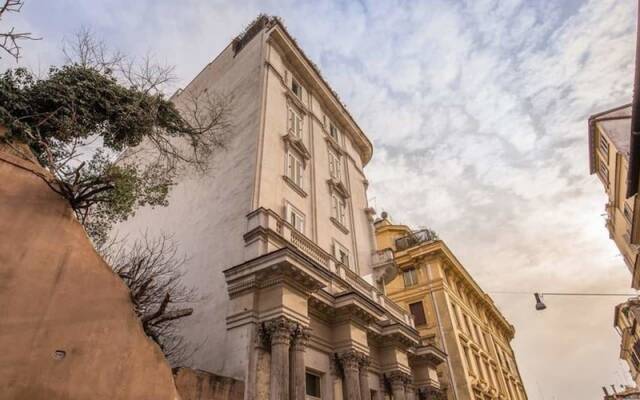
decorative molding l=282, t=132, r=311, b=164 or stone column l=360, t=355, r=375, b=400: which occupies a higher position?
decorative molding l=282, t=132, r=311, b=164

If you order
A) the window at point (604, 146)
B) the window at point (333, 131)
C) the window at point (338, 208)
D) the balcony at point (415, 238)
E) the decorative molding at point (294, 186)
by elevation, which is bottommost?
the decorative molding at point (294, 186)

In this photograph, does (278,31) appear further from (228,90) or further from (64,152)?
(64,152)

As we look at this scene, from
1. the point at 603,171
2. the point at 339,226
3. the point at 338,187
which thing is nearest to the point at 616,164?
the point at 603,171

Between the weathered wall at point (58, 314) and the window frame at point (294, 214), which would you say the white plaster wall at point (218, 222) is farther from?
the weathered wall at point (58, 314)

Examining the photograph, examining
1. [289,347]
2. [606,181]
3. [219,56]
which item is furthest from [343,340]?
[606,181]

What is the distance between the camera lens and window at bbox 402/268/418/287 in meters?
28.0

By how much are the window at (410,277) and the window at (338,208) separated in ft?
36.4

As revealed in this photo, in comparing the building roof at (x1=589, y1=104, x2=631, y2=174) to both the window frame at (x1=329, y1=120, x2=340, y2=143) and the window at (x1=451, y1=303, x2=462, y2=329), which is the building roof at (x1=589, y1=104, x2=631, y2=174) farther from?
the window frame at (x1=329, y1=120, x2=340, y2=143)

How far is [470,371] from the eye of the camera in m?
23.8

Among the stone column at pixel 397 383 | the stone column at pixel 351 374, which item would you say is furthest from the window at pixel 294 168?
the stone column at pixel 397 383

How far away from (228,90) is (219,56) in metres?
4.75

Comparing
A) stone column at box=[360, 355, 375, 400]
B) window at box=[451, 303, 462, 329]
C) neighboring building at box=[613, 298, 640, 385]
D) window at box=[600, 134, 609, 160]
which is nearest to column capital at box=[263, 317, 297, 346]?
stone column at box=[360, 355, 375, 400]

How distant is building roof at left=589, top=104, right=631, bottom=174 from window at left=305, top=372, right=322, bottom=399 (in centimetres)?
2546

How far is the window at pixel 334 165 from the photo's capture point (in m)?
20.6
